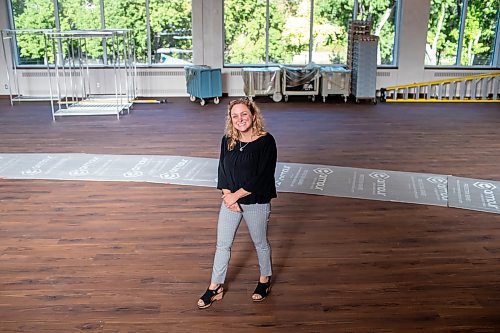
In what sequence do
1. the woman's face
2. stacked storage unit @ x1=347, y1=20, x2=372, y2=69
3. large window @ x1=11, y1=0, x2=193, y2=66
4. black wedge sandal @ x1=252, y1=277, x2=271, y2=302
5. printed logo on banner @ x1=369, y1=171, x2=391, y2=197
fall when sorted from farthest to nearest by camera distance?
1. large window @ x1=11, y1=0, x2=193, y2=66
2. stacked storage unit @ x1=347, y1=20, x2=372, y2=69
3. printed logo on banner @ x1=369, y1=171, x2=391, y2=197
4. black wedge sandal @ x1=252, y1=277, x2=271, y2=302
5. the woman's face

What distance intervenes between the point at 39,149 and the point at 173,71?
5321 mm

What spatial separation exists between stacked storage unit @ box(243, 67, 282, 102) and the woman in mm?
8371

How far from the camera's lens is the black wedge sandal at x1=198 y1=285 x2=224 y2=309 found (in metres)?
3.30

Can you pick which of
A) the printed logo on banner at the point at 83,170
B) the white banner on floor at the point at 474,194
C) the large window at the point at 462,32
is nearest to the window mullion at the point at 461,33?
the large window at the point at 462,32

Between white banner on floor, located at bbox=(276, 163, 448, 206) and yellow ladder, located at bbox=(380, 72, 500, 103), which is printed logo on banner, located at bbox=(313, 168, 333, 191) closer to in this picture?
white banner on floor, located at bbox=(276, 163, 448, 206)

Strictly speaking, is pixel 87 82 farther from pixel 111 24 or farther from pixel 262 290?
pixel 262 290

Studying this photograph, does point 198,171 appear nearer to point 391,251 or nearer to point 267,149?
point 391,251

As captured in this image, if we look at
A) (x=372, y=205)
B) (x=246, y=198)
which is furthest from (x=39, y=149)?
(x=246, y=198)

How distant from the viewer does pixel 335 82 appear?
1144 cm

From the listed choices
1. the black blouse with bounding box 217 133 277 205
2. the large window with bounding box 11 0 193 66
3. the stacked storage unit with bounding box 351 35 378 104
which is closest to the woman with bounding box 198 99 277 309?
the black blouse with bounding box 217 133 277 205

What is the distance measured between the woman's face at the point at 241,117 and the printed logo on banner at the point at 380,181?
111 inches

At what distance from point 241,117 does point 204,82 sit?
323 inches

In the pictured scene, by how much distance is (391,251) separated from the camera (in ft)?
13.5

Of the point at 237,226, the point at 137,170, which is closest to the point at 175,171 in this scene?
the point at 137,170
